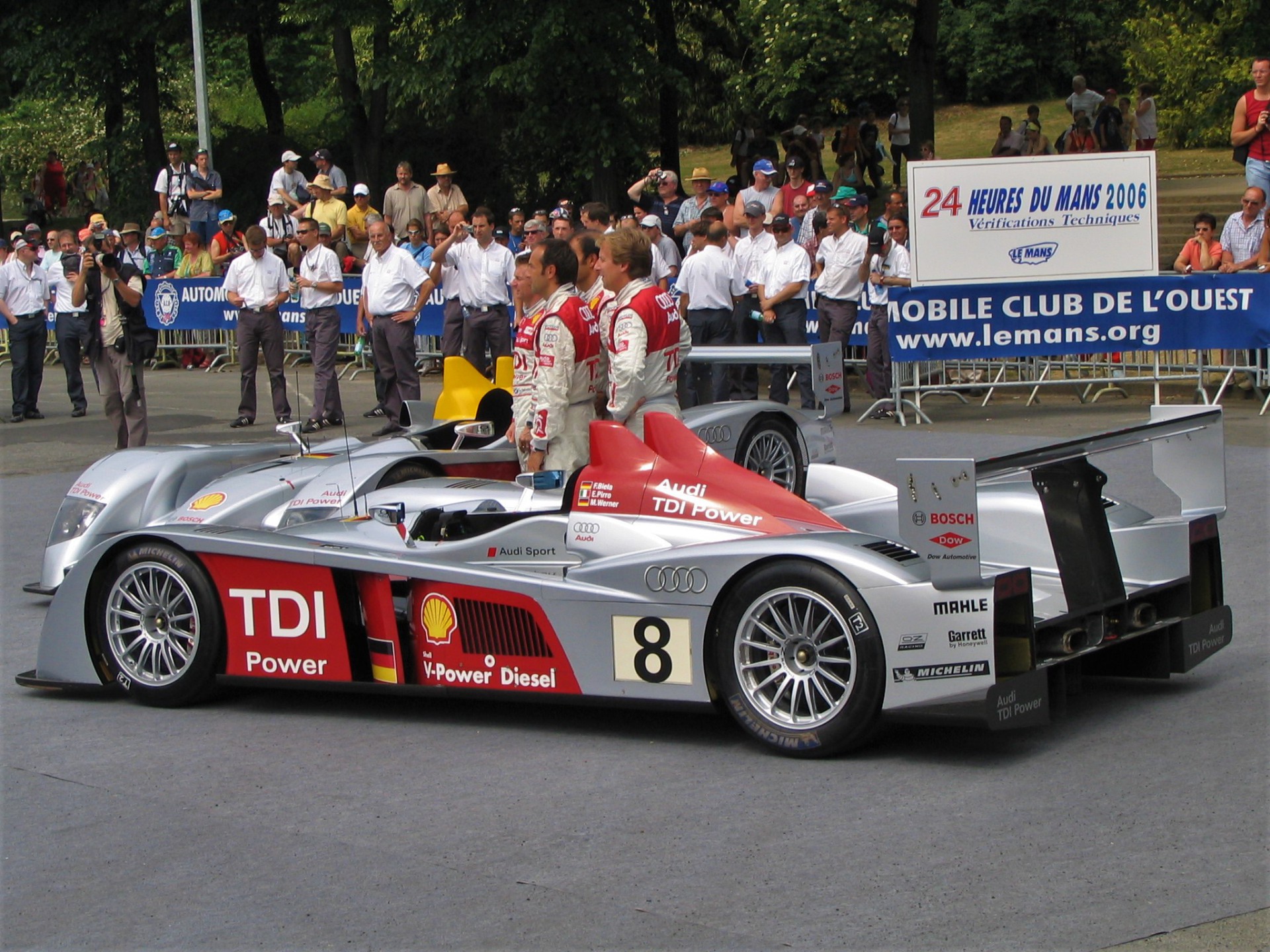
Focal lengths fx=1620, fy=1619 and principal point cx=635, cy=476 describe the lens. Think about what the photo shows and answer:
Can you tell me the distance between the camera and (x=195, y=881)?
4.66 meters

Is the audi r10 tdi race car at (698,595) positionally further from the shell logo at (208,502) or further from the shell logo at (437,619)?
the shell logo at (208,502)

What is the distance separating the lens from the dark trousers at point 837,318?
1539 cm

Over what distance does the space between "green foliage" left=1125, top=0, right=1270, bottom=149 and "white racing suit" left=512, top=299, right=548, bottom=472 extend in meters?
23.9

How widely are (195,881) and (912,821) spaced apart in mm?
2119

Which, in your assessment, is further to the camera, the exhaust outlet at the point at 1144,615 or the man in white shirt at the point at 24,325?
the man in white shirt at the point at 24,325

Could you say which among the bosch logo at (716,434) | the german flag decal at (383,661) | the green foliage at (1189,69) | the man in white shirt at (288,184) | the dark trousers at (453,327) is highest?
the green foliage at (1189,69)

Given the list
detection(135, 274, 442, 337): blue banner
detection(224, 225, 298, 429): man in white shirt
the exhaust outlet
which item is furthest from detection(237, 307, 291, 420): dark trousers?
the exhaust outlet

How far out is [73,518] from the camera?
8.37 m

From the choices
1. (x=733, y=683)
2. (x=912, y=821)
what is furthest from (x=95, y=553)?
(x=912, y=821)

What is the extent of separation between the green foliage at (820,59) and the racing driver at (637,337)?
34.1 meters

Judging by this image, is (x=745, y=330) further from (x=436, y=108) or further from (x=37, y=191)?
(x=37, y=191)

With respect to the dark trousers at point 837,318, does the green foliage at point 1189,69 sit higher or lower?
higher

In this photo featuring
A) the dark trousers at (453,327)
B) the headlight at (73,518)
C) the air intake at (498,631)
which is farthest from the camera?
the dark trousers at (453,327)

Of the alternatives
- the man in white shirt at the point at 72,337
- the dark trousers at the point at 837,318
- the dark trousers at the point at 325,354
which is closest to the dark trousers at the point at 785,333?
the dark trousers at the point at 837,318
